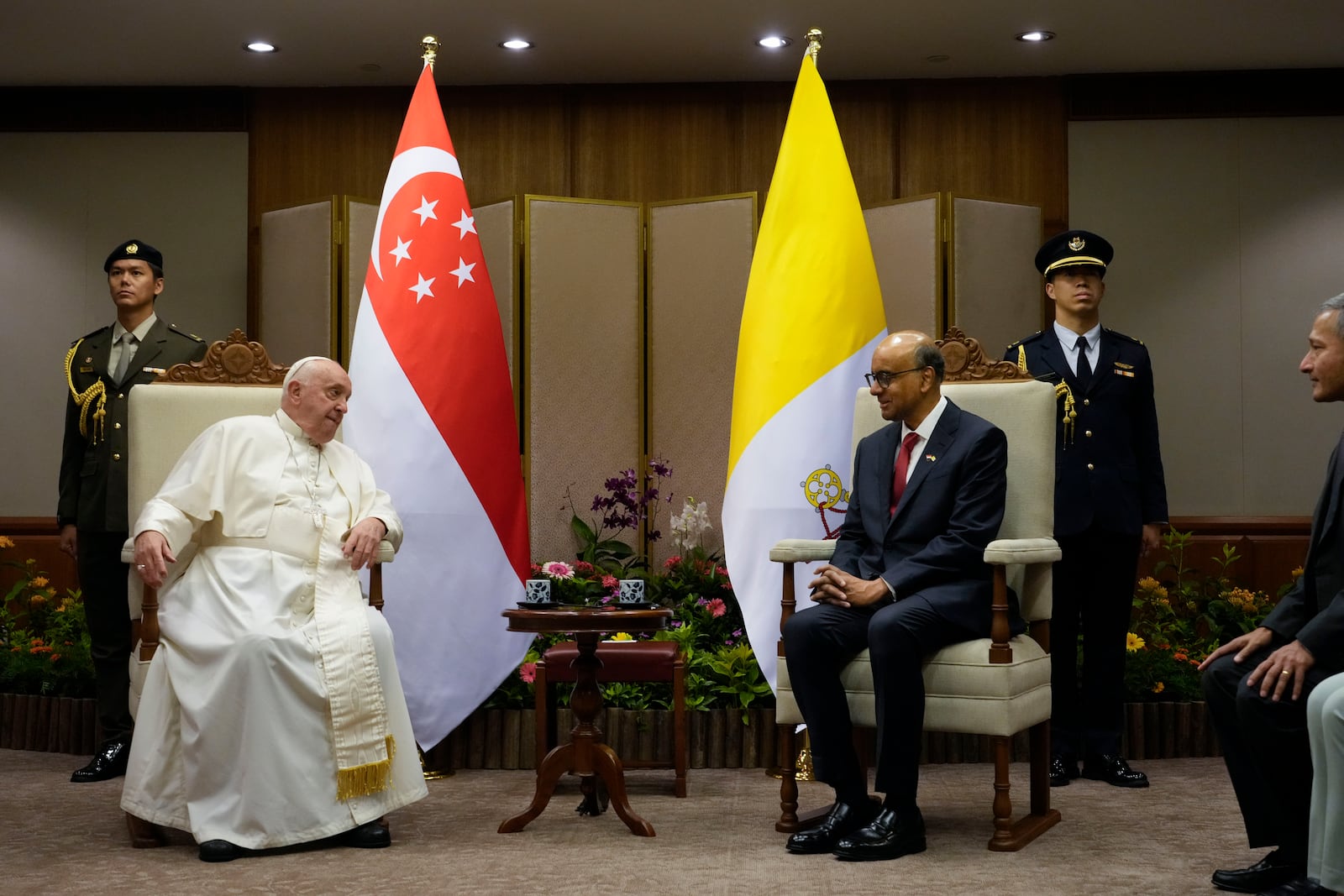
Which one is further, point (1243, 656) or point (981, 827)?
point (981, 827)

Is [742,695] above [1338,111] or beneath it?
beneath

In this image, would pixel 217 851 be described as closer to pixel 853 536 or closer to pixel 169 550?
pixel 169 550

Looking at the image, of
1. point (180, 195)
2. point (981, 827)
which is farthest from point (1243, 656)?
point (180, 195)

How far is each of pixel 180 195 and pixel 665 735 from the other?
399 cm

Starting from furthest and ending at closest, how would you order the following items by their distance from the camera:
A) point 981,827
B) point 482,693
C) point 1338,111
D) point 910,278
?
point 1338,111 < point 910,278 < point 482,693 < point 981,827

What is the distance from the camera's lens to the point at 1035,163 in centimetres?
657

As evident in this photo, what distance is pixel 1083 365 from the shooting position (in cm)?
437

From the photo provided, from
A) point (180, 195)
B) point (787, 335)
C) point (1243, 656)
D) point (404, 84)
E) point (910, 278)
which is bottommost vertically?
point (1243, 656)

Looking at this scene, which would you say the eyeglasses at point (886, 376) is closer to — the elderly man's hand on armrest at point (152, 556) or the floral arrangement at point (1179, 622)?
the floral arrangement at point (1179, 622)

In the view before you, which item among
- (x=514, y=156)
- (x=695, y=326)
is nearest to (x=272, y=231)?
(x=514, y=156)

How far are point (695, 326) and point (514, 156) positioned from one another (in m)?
1.50

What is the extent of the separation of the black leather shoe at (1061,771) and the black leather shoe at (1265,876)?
130 centimetres

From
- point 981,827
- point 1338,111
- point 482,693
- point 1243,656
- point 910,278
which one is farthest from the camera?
point 1338,111

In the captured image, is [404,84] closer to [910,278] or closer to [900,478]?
[910,278]
